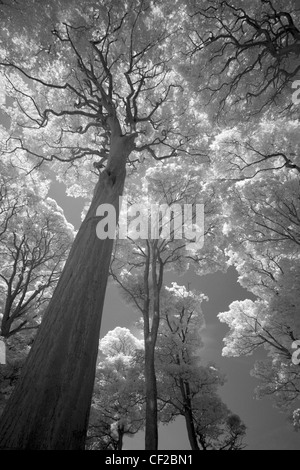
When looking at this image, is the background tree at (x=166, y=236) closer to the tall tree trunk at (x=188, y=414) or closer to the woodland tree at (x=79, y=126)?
the woodland tree at (x=79, y=126)

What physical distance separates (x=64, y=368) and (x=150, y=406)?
527cm

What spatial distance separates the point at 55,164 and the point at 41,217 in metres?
2.25

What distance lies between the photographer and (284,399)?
1095 cm

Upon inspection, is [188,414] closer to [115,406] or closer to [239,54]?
[115,406]

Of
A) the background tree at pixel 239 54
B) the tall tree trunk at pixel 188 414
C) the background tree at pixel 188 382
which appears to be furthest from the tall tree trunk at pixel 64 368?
the tall tree trunk at pixel 188 414

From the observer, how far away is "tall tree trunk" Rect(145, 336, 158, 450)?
578 cm

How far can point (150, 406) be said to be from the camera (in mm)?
6207

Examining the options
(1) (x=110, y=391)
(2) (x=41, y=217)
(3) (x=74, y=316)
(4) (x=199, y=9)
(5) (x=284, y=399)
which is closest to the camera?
(3) (x=74, y=316)

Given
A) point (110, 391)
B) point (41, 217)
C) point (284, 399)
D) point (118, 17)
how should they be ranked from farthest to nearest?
point (110, 391)
point (284, 399)
point (41, 217)
point (118, 17)

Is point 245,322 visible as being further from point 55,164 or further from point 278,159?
point 55,164

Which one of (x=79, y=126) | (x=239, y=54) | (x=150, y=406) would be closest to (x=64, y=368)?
(x=150, y=406)

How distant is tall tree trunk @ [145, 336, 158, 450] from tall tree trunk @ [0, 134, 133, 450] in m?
4.91

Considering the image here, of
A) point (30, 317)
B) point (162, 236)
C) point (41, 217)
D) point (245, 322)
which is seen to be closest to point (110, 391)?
point (30, 317)

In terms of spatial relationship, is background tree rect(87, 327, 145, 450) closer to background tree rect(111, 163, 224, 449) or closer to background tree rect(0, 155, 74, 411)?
background tree rect(111, 163, 224, 449)
